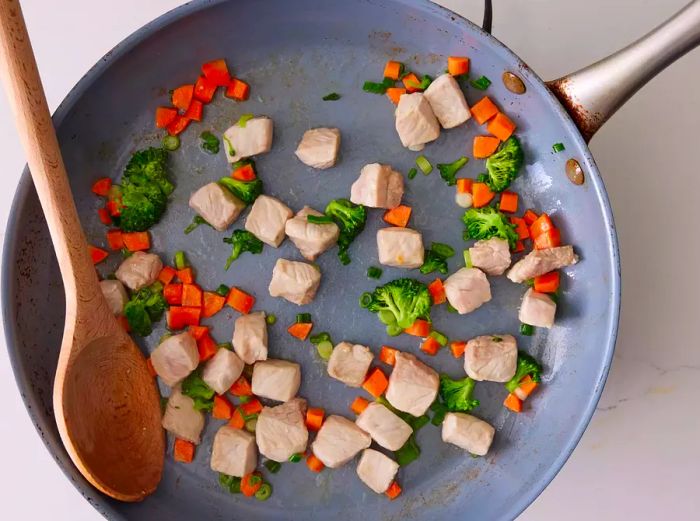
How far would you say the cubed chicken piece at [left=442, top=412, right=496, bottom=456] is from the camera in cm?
224

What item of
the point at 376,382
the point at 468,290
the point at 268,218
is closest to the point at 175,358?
the point at 268,218

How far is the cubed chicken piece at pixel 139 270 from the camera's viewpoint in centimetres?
226

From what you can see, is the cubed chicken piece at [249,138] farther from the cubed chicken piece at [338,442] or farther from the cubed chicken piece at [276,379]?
the cubed chicken piece at [338,442]

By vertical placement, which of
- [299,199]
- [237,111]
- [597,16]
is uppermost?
[597,16]

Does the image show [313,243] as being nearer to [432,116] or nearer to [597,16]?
[432,116]

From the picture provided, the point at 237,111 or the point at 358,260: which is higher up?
the point at 237,111

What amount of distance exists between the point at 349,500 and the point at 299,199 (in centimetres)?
96

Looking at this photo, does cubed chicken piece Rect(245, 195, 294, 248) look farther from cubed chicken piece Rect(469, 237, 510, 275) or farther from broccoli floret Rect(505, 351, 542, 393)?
broccoli floret Rect(505, 351, 542, 393)

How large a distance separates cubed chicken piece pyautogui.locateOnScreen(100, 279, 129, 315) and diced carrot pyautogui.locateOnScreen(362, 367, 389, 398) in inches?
31.0

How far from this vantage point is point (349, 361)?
2246 mm

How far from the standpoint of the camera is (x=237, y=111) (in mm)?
2318

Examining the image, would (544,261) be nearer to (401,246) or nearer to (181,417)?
(401,246)

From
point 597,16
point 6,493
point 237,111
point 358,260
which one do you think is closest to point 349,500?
point 358,260

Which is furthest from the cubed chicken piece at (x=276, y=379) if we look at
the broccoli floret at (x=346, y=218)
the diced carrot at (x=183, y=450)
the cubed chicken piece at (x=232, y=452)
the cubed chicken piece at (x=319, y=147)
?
the cubed chicken piece at (x=319, y=147)
